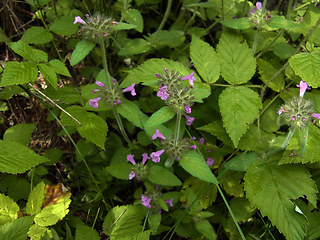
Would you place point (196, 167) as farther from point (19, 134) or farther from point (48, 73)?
point (19, 134)

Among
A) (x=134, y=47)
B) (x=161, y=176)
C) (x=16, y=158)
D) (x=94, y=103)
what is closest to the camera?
(x=16, y=158)

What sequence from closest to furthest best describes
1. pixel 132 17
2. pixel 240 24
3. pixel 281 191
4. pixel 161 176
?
1. pixel 281 191
2. pixel 161 176
3. pixel 240 24
4. pixel 132 17

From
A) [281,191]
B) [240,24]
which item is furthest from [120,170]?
[240,24]

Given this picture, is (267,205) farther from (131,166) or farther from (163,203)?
(131,166)

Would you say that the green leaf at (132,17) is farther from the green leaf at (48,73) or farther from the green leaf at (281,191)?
the green leaf at (281,191)

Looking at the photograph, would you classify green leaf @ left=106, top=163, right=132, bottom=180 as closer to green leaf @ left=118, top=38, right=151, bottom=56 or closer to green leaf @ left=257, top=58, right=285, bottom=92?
green leaf @ left=118, top=38, right=151, bottom=56

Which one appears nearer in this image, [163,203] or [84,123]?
[84,123]

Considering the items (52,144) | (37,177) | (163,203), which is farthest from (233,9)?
(37,177)

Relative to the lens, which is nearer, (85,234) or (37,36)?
(85,234)
